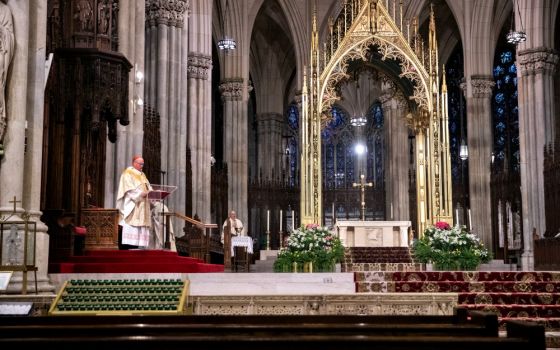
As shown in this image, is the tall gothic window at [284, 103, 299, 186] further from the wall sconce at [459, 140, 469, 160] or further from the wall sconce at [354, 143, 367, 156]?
the wall sconce at [459, 140, 469, 160]

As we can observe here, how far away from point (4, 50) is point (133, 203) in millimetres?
4735

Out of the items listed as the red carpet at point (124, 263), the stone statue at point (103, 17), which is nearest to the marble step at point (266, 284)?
the red carpet at point (124, 263)

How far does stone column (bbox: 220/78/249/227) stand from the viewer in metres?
30.5

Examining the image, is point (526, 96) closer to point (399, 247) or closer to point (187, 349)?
point (399, 247)

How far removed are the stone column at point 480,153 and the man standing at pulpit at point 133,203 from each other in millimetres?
18439

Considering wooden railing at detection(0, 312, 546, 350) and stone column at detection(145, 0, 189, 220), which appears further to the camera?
stone column at detection(145, 0, 189, 220)

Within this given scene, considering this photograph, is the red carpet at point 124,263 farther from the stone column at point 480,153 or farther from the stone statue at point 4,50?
the stone column at point 480,153

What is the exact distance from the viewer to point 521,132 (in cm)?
2548

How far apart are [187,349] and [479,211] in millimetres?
26430

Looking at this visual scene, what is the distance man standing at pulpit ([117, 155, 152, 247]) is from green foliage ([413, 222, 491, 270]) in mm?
6229

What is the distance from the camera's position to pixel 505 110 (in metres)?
33.6

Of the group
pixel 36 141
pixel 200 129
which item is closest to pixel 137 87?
pixel 36 141

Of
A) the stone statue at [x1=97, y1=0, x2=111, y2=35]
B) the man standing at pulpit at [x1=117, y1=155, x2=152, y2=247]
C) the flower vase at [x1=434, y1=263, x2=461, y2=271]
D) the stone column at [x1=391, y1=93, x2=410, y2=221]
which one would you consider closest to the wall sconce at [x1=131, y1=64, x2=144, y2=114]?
the man standing at pulpit at [x1=117, y1=155, x2=152, y2=247]

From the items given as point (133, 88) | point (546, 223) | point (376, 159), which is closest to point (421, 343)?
point (133, 88)
